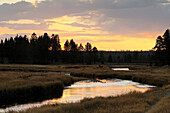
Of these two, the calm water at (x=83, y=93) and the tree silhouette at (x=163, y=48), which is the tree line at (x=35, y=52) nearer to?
the tree silhouette at (x=163, y=48)

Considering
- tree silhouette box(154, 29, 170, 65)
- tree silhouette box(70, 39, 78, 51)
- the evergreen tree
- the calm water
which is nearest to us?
the calm water

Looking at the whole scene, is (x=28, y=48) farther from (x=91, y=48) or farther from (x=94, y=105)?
(x=94, y=105)

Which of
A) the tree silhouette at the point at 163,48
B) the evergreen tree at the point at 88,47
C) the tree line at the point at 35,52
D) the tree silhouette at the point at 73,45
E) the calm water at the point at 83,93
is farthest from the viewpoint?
the evergreen tree at the point at 88,47

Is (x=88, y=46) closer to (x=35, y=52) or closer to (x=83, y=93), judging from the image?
(x=35, y=52)

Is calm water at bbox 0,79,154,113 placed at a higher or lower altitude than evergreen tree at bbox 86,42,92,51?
lower

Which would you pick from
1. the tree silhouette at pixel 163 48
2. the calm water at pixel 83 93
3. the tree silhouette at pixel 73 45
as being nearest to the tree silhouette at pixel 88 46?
the tree silhouette at pixel 73 45

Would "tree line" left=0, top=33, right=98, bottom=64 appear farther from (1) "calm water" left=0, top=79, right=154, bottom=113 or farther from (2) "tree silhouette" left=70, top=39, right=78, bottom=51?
(1) "calm water" left=0, top=79, right=154, bottom=113

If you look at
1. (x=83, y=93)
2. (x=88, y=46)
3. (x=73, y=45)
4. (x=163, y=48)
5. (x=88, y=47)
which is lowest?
(x=83, y=93)

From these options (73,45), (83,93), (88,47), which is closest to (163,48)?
(83,93)

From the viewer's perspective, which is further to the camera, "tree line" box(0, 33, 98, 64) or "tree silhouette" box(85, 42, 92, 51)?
"tree silhouette" box(85, 42, 92, 51)

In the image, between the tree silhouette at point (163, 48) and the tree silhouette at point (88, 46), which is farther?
the tree silhouette at point (88, 46)

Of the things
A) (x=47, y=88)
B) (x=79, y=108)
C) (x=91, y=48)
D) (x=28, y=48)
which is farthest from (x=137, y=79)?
(x=91, y=48)

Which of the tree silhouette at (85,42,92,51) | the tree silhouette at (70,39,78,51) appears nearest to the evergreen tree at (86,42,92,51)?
the tree silhouette at (85,42,92,51)

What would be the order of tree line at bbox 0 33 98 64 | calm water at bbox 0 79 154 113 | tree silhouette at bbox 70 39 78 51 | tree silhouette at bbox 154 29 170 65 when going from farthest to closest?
tree silhouette at bbox 70 39 78 51, tree line at bbox 0 33 98 64, tree silhouette at bbox 154 29 170 65, calm water at bbox 0 79 154 113
